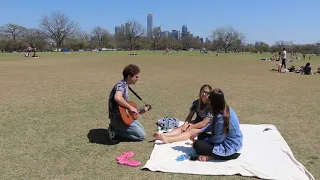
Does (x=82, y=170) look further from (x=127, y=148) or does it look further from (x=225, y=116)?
(x=225, y=116)

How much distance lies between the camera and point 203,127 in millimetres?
5512

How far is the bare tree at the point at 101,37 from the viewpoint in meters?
117

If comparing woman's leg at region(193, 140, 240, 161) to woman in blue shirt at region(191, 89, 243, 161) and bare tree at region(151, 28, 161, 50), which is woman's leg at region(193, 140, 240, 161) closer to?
woman in blue shirt at region(191, 89, 243, 161)

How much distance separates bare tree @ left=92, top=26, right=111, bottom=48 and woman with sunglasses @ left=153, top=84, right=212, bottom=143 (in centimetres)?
11429

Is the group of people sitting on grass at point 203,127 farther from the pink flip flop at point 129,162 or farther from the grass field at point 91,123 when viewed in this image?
the pink flip flop at point 129,162

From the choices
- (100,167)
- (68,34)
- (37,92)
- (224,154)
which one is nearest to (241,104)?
(224,154)

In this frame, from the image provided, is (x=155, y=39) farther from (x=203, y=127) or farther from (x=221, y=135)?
(x=221, y=135)

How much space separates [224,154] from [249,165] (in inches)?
15.7

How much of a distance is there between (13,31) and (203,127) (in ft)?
319

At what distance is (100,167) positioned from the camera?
4.53 m

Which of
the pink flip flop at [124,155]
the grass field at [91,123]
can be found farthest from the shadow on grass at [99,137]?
the pink flip flop at [124,155]

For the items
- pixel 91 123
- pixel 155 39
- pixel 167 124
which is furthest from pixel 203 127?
pixel 155 39

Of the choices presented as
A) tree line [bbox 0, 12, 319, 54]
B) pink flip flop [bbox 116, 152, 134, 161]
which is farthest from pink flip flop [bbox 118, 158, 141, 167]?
tree line [bbox 0, 12, 319, 54]

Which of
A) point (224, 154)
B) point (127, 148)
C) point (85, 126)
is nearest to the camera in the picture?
point (224, 154)
